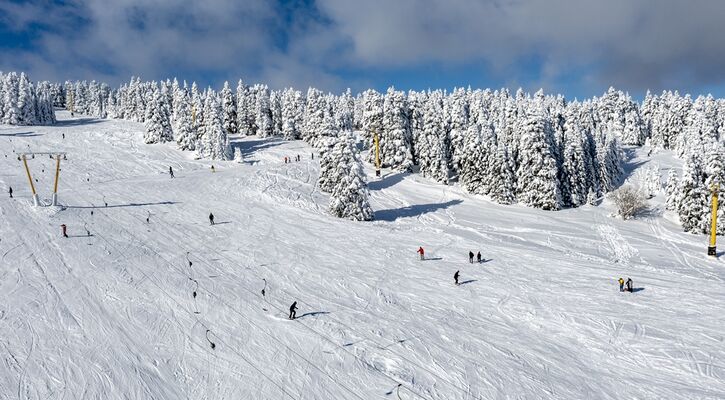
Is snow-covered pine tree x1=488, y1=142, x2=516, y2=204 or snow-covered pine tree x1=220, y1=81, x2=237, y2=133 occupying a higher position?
snow-covered pine tree x1=220, y1=81, x2=237, y2=133

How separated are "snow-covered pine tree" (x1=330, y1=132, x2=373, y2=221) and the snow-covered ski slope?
8.38 ft

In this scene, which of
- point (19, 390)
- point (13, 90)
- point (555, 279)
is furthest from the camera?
point (13, 90)

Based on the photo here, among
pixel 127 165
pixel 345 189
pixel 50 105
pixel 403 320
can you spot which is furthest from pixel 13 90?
pixel 403 320

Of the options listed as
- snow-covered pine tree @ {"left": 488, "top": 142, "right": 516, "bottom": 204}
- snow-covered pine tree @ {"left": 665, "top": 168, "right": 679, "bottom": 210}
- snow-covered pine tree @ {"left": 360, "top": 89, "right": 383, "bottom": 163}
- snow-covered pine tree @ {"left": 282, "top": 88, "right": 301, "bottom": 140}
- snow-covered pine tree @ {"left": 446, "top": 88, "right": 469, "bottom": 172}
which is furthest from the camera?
snow-covered pine tree @ {"left": 282, "top": 88, "right": 301, "bottom": 140}

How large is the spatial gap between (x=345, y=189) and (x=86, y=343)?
2785 centimetres

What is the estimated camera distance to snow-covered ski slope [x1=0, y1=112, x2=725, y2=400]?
666 inches

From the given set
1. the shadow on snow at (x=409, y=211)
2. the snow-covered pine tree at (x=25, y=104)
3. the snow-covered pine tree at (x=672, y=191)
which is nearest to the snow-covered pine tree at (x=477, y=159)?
the shadow on snow at (x=409, y=211)

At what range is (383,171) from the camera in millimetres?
67000

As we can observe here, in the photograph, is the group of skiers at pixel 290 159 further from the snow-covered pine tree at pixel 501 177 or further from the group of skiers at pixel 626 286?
the group of skiers at pixel 626 286

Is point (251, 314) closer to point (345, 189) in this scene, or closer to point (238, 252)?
point (238, 252)

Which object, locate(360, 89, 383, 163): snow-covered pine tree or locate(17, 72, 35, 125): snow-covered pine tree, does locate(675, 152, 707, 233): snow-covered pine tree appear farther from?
locate(17, 72, 35, 125): snow-covered pine tree

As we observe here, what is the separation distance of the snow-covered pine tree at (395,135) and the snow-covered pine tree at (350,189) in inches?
915

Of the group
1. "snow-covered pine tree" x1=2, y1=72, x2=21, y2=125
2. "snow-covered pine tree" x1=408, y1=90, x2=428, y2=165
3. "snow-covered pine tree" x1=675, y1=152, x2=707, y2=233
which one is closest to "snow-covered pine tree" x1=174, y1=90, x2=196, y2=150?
"snow-covered pine tree" x1=408, y1=90, x2=428, y2=165

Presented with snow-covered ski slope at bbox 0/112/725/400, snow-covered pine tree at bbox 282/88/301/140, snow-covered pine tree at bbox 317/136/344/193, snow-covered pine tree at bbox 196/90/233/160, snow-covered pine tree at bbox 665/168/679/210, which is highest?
snow-covered pine tree at bbox 282/88/301/140
